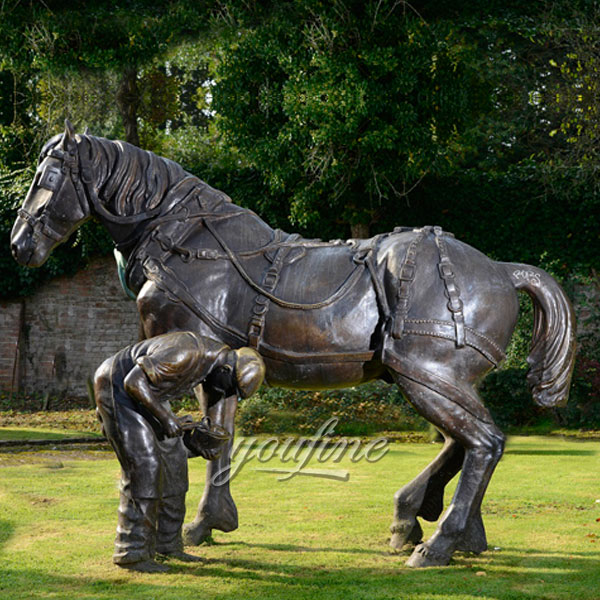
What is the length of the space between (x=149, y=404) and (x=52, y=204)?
1.61m

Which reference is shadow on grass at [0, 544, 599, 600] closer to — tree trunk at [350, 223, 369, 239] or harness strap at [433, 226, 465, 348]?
harness strap at [433, 226, 465, 348]

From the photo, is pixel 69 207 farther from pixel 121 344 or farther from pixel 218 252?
pixel 121 344

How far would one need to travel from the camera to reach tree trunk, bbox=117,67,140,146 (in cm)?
1488

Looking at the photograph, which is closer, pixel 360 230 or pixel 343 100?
pixel 343 100

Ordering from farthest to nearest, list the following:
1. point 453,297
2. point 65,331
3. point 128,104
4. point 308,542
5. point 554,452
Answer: point 65,331 → point 128,104 → point 554,452 → point 308,542 → point 453,297

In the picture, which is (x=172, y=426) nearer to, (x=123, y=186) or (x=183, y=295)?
(x=183, y=295)

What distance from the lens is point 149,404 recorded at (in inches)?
173

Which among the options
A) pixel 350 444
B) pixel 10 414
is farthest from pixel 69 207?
pixel 10 414

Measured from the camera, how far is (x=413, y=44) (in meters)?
12.9

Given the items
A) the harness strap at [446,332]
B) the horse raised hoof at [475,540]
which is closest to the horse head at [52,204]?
the harness strap at [446,332]

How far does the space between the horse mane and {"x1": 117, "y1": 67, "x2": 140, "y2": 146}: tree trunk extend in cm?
985

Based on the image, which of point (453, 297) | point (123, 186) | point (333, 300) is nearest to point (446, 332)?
point (453, 297)

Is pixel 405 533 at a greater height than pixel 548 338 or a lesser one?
lesser

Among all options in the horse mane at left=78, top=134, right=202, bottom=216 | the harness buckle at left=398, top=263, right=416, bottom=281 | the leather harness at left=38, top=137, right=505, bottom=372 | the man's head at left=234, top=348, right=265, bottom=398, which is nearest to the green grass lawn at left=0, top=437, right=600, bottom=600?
the man's head at left=234, top=348, right=265, bottom=398
